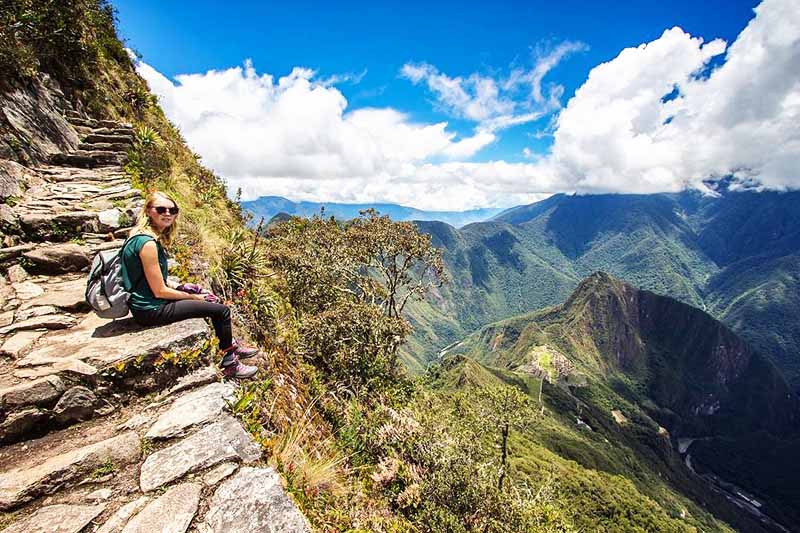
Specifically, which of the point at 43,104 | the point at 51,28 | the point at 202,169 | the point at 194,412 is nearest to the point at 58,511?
the point at 194,412

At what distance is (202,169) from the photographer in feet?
71.4

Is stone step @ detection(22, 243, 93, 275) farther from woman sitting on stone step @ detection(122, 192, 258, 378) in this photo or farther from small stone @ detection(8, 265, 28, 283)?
woman sitting on stone step @ detection(122, 192, 258, 378)

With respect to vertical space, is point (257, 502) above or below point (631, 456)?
above

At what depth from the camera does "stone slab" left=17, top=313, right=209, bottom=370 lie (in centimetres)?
472

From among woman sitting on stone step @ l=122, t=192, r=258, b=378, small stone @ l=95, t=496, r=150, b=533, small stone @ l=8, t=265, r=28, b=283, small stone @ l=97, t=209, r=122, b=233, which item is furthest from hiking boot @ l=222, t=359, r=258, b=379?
small stone @ l=97, t=209, r=122, b=233

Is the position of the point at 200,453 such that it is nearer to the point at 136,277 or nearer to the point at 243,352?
the point at 243,352

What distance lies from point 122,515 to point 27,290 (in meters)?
6.03

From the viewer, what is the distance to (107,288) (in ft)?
17.1

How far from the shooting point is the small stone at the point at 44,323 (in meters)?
5.55

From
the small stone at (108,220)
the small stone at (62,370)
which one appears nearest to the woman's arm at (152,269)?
the small stone at (62,370)

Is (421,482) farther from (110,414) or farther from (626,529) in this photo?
(626,529)

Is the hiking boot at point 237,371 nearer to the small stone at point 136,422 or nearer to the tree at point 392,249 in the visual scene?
the small stone at point 136,422

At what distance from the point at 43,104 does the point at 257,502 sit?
15530 millimetres

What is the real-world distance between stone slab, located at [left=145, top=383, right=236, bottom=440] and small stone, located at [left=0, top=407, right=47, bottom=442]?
47.2 inches
